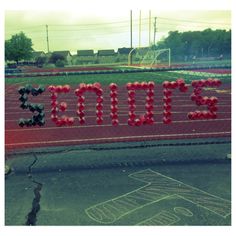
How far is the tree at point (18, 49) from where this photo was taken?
6456 cm

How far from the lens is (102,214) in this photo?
5141mm

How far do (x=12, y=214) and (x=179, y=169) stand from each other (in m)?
3.81

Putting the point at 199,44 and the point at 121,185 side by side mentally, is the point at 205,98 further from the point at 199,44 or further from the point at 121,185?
the point at 199,44

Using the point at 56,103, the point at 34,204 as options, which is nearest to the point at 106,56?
the point at 56,103

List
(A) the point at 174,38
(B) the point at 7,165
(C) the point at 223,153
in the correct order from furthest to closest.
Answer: (A) the point at 174,38 → (C) the point at 223,153 → (B) the point at 7,165

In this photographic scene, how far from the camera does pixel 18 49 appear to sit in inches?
2576

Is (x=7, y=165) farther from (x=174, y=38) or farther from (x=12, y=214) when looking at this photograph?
(x=174, y=38)

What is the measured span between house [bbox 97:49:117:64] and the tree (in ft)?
69.1

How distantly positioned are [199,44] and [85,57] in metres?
32.8

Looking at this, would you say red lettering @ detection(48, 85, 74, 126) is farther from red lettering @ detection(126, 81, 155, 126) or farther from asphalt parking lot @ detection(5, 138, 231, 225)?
red lettering @ detection(126, 81, 155, 126)

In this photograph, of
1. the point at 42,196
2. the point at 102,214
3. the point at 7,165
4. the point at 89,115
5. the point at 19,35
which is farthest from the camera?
the point at 19,35

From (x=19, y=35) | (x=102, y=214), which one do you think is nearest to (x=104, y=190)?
(x=102, y=214)

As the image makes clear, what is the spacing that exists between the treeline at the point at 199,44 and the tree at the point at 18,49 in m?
38.9

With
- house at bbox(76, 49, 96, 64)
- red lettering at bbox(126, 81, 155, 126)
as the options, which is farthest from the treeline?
red lettering at bbox(126, 81, 155, 126)
